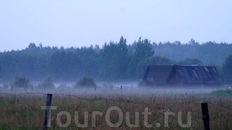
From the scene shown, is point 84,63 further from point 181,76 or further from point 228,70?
point 181,76

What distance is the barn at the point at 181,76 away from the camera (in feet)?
197

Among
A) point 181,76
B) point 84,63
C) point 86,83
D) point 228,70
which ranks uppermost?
point 84,63

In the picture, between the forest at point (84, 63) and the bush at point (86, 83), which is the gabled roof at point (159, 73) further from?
the forest at point (84, 63)

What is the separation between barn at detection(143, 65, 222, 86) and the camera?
197 feet

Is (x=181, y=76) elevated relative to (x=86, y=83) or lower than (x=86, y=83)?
elevated

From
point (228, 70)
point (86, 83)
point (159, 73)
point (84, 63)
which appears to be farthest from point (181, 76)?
point (84, 63)

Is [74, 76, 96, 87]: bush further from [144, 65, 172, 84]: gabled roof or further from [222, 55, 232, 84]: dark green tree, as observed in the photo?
[222, 55, 232, 84]: dark green tree

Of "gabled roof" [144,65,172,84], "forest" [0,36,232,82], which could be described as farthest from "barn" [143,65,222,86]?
"forest" [0,36,232,82]

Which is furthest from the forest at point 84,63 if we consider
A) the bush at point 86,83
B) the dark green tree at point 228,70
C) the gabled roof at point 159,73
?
the bush at point 86,83

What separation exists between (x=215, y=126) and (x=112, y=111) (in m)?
3.59

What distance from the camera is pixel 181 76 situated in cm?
5959

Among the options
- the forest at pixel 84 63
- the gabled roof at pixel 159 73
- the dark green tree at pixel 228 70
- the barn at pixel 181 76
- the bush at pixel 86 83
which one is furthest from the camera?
the forest at pixel 84 63

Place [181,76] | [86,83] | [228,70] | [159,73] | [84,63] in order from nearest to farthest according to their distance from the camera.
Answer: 1. [86,83]
2. [181,76]
3. [159,73]
4. [228,70]
5. [84,63]

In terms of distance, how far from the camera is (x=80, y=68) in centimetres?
10912
